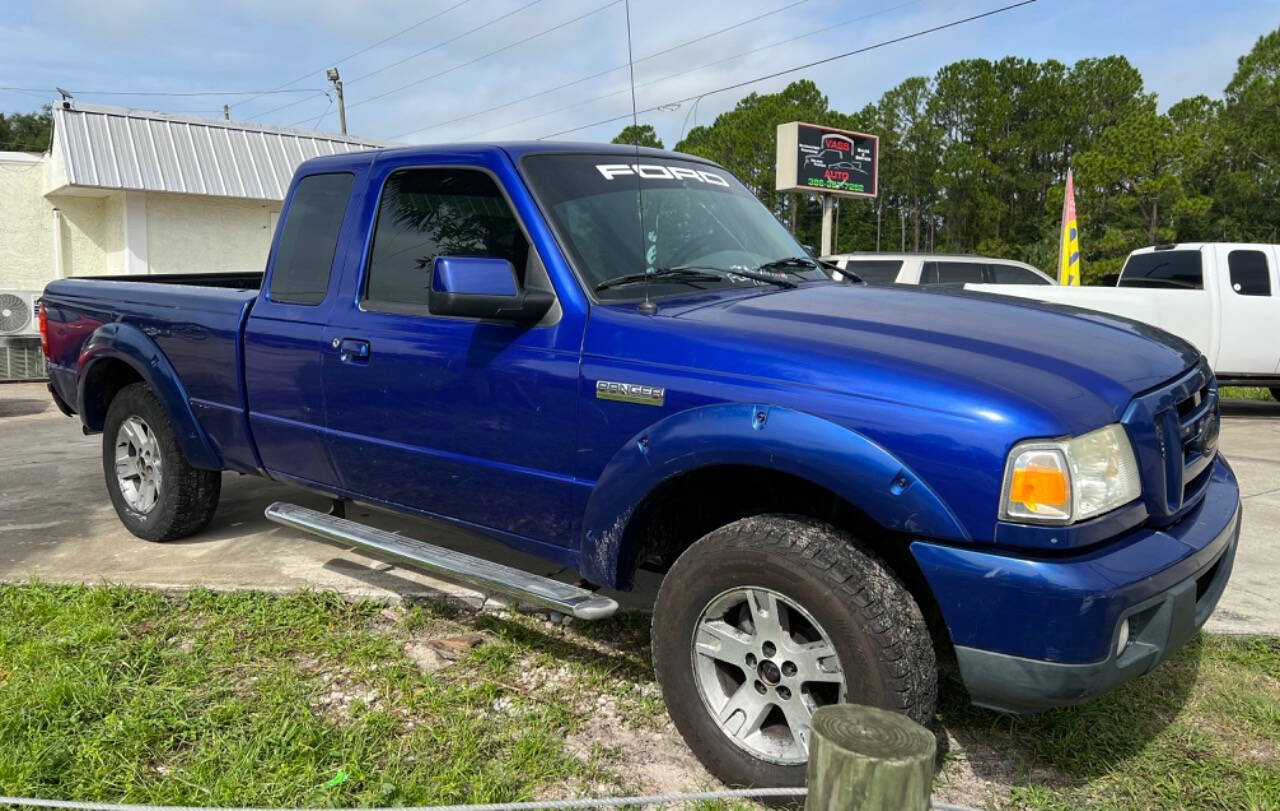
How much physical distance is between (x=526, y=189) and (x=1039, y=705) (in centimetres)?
229

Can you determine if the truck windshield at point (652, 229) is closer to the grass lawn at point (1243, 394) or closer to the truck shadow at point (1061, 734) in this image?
the truck shadow at point (1061, 734)

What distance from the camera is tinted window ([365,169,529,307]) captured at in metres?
3.49

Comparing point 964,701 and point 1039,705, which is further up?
point 1039,705

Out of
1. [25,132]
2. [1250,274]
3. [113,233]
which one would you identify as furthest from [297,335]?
[25,132]

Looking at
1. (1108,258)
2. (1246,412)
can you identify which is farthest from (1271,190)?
(1246,412)

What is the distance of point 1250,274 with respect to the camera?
10406 millimetres

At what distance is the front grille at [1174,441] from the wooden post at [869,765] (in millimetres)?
1175

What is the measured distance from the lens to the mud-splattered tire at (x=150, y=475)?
4801mm

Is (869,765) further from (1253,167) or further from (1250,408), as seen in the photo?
(1253,167)

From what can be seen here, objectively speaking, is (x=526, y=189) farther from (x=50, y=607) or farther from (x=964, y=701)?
(x=50, y=607)

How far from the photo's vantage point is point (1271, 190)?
4156 cm

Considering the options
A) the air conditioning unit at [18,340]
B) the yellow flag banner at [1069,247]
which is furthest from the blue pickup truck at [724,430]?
the yellow flag banner at [1069,247]

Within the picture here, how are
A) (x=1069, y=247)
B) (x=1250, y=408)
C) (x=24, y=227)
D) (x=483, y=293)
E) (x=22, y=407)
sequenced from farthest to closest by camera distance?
(x=24, y=227) < (x=1069, y=247) < (x=1250, y=408) < (x=22, y=407) < (x=483, y=293)

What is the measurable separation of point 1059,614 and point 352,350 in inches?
105
